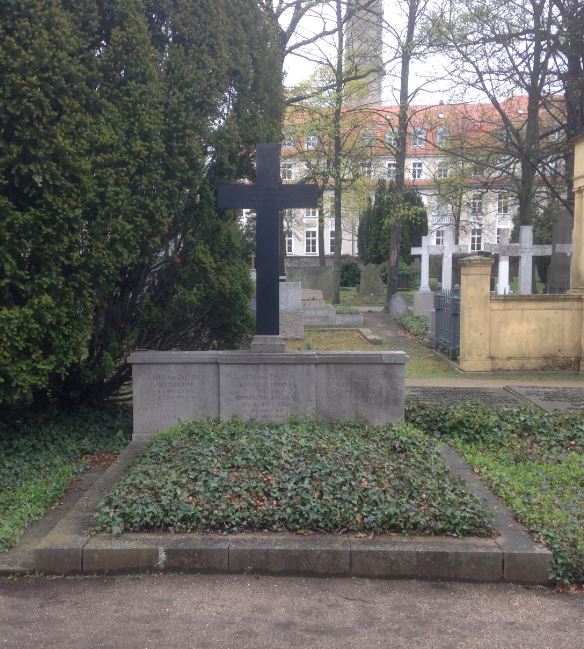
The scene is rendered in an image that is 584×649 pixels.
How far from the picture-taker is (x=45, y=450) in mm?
7238

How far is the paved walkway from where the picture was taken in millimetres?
3932

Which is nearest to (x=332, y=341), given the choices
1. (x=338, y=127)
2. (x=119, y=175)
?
(x=338, y=127)

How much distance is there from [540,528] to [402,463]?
1.33 meters

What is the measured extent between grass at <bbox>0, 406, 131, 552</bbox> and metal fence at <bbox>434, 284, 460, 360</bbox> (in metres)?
8.32

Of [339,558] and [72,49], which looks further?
[72,49]

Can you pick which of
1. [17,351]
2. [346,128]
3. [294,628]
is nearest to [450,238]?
[346,128]

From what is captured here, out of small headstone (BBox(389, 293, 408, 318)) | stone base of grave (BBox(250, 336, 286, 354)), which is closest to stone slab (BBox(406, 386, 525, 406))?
stone base of grave (BBox(250, 336, 286, 354))

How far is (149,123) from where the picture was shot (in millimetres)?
6984

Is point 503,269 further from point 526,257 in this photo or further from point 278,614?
point 278,614

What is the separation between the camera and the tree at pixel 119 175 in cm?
641

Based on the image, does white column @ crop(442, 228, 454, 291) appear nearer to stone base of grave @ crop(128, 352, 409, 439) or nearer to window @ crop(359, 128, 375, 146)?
window @ crop(359, 128, 375, 146)

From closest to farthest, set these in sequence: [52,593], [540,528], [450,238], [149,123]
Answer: [52,593], [540,528], [149,123], [450,238]

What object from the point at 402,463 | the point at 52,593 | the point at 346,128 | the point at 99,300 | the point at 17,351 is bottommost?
the point at 52,593

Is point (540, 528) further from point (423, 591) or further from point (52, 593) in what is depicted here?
point (52, 593)
